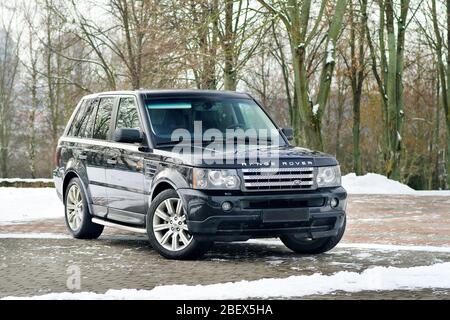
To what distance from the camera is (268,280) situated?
7.47m

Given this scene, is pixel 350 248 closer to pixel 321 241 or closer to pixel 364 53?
pixel 321 241

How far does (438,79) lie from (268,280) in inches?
→ 1675

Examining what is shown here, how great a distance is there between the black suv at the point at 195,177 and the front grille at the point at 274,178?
1cm

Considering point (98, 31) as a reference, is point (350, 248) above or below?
below

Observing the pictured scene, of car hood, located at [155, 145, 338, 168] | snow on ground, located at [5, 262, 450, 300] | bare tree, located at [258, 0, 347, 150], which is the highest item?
bare tree, located at [258, 0, 347, 150]

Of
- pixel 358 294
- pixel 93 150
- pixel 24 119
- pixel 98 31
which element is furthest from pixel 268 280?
pixel 24 119

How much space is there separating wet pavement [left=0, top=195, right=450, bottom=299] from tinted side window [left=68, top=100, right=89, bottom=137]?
1.60 metres

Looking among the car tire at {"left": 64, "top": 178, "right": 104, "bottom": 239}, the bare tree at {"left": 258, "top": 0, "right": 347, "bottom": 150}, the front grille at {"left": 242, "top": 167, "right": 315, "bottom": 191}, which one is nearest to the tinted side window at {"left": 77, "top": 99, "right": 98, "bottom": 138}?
the car tire at {"left": 64, "top": 178, "right": 104, "bottom": 239}

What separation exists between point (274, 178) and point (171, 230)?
133cm

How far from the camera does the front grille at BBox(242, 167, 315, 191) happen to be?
8.88 m

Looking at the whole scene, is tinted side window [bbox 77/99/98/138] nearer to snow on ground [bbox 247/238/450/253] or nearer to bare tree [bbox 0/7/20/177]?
snow on ground [bbox 247/238/450/253]

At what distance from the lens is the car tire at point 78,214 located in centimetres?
1145

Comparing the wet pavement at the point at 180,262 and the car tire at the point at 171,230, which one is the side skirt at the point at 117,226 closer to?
the wet pavement at the point at 180,262

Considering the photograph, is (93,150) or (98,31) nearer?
(93,150)
